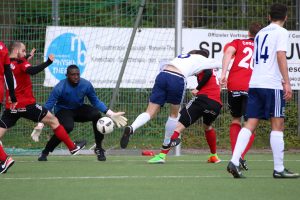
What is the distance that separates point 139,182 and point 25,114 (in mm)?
3910

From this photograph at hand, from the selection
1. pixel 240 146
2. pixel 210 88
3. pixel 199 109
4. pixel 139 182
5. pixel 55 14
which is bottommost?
pixel 139 182

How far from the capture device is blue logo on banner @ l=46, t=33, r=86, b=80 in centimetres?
1584

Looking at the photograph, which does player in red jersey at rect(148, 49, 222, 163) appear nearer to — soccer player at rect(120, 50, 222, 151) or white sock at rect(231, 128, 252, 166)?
soccer player at rect(120, 50, 222, 151)

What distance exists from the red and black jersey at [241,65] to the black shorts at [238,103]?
8 centimetres

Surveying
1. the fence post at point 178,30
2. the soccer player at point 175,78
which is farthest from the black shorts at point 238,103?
the fence post at point 178,30

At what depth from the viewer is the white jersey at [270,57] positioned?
901 centimetres

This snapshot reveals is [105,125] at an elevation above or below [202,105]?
below

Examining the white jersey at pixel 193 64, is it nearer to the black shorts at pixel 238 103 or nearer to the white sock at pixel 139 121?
the black shorts at pixel 238 103

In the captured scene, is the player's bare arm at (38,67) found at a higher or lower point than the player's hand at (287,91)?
higher

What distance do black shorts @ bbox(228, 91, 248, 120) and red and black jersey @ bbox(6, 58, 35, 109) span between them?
2875 mm

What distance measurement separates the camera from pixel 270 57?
9070 mm

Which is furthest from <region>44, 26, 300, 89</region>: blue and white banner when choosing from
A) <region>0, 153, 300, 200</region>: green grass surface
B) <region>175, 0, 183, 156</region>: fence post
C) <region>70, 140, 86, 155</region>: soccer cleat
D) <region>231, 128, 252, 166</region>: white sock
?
<region>231, 128, 252, 166</region>: white sock

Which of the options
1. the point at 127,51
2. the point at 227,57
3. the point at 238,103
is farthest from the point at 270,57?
the point at 127,51

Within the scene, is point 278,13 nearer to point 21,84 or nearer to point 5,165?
point 5,165
